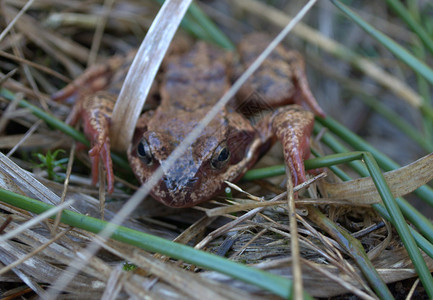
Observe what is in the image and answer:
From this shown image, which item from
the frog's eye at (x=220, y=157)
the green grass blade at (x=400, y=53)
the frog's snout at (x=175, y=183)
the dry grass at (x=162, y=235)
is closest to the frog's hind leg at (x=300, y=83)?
the dry grass at (x=162, y=235)

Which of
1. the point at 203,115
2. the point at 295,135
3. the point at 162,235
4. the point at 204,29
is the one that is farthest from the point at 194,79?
the point at 162,235

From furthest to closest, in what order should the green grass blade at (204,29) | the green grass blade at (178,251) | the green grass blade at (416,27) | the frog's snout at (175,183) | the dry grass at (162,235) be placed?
the green grass blade at (204,29) → the green grass blade at (416,27) → the frog's snout at (175,183) → the dry grass at (162,235) → the green grass blade at (178,251)

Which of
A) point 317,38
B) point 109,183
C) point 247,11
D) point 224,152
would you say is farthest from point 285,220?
point 247,11

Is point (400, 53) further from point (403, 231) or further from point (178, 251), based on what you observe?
point (178, 251)

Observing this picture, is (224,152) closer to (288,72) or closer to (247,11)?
(288,72)

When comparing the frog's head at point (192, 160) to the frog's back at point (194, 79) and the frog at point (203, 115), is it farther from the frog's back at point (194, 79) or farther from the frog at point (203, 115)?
the frog's back at point (194, 79)

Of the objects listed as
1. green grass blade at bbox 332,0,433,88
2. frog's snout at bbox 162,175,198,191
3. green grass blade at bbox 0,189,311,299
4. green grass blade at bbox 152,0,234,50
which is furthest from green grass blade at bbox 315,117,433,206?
green grass blade at bbox 152,0,234,50

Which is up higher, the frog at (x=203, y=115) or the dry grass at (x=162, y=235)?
the frog at (x=203, y=115)
